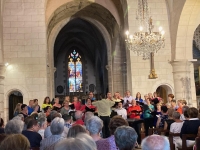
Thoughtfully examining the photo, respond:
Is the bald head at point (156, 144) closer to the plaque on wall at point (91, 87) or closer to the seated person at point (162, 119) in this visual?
the seated person at point (162, 119)

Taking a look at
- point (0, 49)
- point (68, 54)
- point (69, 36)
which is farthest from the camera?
point (68, 54)

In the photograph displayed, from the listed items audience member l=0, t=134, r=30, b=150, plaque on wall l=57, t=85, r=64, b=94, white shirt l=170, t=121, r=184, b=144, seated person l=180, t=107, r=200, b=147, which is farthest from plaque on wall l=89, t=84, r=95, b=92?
audience member l=0, t=134, r=30, b=150

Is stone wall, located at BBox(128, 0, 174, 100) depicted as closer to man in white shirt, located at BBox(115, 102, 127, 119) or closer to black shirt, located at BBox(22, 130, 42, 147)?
man in white shirt, located at BBox(115, 102, 127, 119)

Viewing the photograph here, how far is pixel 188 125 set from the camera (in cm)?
484

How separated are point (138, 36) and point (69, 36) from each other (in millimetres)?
18807

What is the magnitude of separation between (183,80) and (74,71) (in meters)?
19.0

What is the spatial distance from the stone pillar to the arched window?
1838 cm

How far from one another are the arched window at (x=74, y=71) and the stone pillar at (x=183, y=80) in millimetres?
18383

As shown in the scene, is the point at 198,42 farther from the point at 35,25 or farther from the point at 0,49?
the point at 0,49

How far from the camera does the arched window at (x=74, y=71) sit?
30.2 metres

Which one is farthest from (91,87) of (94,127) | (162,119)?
(94,127)

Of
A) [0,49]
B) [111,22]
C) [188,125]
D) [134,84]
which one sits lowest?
[188,125]

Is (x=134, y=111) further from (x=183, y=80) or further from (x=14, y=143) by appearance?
(x=14, y=143)

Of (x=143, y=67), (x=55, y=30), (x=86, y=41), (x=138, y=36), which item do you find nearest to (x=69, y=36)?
(x=86, y=41)
